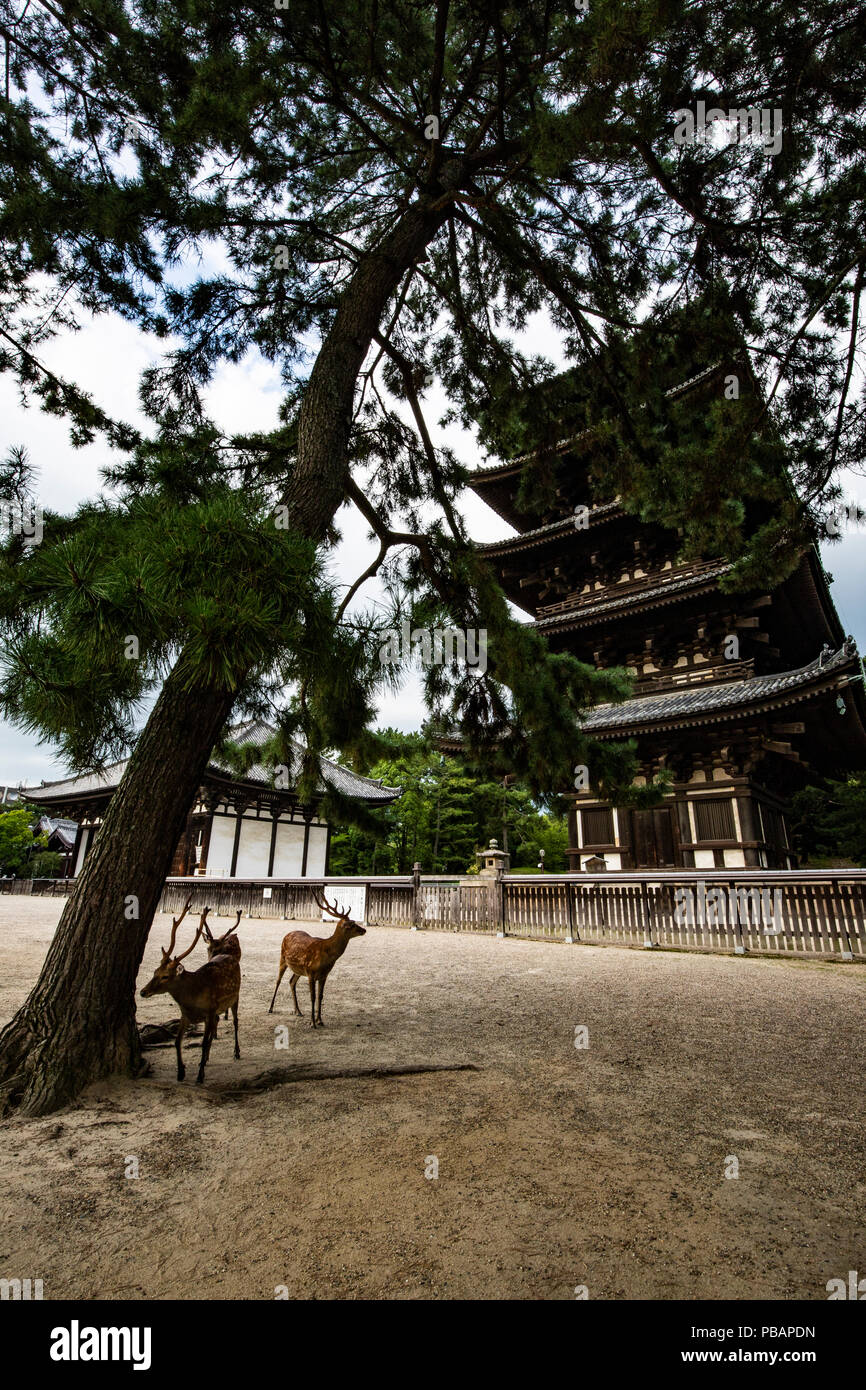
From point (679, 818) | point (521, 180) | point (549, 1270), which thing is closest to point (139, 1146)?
point (549, 1270)

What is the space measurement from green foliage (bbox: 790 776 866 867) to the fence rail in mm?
10988

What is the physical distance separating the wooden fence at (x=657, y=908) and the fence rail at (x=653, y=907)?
0.05 ft

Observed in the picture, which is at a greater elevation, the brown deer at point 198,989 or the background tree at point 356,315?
the background tree at point 356,315

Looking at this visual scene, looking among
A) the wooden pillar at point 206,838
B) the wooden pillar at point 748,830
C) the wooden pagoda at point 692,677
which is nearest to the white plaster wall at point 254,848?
the wooden pillar at point 206,838

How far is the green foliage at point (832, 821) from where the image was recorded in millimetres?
19469

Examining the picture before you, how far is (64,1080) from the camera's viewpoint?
8.34 feet

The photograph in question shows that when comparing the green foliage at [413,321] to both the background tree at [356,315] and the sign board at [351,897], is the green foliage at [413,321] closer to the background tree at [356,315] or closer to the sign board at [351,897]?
the background tree at [356,315]

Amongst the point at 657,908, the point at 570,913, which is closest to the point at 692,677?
the point at 657,908

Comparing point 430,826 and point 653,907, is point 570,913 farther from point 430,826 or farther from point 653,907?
point 430,826

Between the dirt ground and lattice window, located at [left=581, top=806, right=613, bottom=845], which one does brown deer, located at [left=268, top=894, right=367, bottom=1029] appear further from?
lattice window, located at [left=581, top=806, right=613, bottom=845]

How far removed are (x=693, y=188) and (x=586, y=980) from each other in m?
6.83

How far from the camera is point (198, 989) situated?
9.82ft

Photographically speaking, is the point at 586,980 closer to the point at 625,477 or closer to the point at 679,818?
the point at 625,477

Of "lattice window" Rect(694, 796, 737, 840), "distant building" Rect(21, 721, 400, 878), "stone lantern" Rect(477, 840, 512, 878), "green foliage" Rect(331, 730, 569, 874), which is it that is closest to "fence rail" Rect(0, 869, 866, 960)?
"stone lantern" Rect(477, 840, 512, 878)
